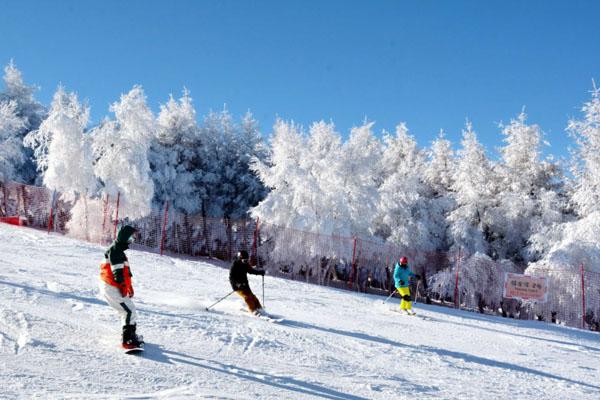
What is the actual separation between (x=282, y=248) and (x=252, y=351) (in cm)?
1699

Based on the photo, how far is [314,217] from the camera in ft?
87.0

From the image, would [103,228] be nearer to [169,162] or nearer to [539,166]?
[169,162]

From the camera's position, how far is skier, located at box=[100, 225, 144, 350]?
6109mm

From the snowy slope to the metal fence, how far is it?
10.4m

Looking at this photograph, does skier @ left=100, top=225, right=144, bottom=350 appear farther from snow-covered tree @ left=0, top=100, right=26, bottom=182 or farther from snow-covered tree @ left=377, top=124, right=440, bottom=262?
snow-covered tree @ left=0, top=100, right=26, bottom=182

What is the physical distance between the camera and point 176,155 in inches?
1454

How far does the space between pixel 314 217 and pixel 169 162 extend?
1470cm

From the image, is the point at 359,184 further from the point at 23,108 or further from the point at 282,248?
the point at 23,108

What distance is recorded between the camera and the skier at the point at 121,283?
6.11 meters

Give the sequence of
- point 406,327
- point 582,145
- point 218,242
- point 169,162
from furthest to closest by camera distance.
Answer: point 169,162 < point 218,242 < point 582,145 < point 406,327

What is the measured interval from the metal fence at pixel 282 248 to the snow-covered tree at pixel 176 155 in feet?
29.0

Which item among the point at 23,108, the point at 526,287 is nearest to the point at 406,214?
the point at 526,287

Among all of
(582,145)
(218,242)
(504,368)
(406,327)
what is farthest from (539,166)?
(504,368)

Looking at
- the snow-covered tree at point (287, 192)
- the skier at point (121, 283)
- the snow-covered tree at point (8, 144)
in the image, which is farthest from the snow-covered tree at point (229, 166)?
the skier at point (121, 283)
